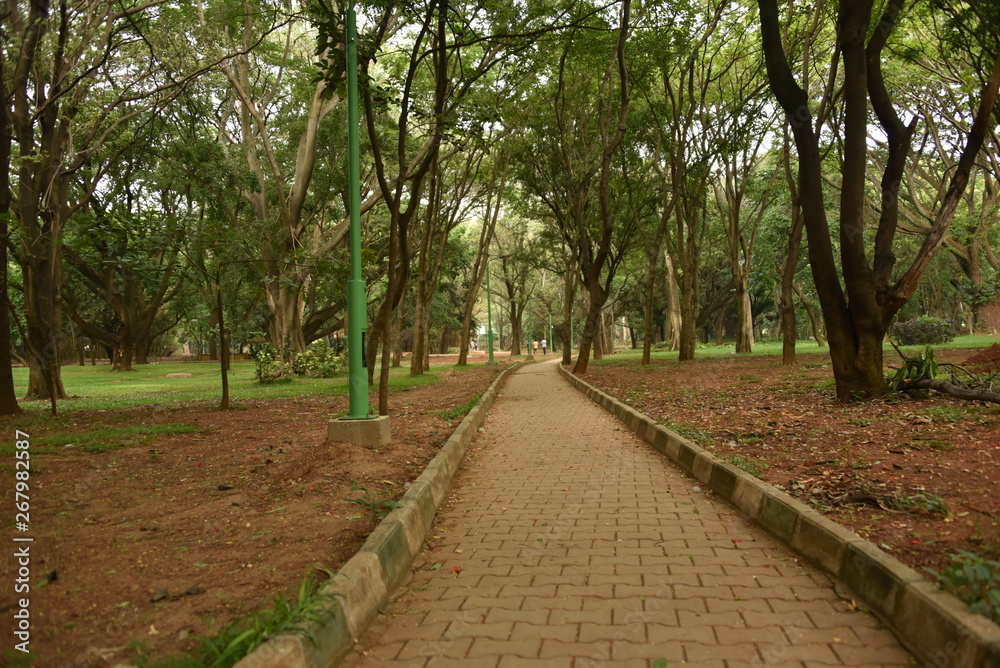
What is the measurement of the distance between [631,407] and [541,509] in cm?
591

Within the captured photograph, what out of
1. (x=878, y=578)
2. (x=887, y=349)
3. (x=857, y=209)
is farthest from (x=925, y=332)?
(x=878, y=578)

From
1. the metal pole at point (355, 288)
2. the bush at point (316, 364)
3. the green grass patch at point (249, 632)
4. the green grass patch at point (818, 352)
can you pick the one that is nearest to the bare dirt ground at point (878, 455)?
the green grass patch at point (249, 632)

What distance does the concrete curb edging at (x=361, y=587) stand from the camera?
8.70ft

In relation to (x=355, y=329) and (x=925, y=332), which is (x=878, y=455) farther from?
(x=925, y=332)

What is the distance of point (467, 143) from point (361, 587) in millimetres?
9231

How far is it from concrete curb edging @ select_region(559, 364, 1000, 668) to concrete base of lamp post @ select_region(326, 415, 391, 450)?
3.48 metres

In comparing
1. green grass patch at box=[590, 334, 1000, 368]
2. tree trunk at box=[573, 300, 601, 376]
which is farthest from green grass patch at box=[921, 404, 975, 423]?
tree trunk at box=[573, 300, 601, 376]

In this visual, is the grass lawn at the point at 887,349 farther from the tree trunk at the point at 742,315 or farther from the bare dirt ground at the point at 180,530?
the bare dirt ground at the point at 180,530

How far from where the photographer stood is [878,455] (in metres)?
5.79

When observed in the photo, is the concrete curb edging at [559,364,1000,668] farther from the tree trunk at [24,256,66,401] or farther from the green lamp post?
the tree trunk at [24,256,66,401]

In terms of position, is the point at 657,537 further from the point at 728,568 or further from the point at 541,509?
the point at 541,509

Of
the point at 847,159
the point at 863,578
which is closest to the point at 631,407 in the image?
the point at 847,159

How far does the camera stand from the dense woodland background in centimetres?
897

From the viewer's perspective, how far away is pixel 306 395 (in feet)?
52.5
